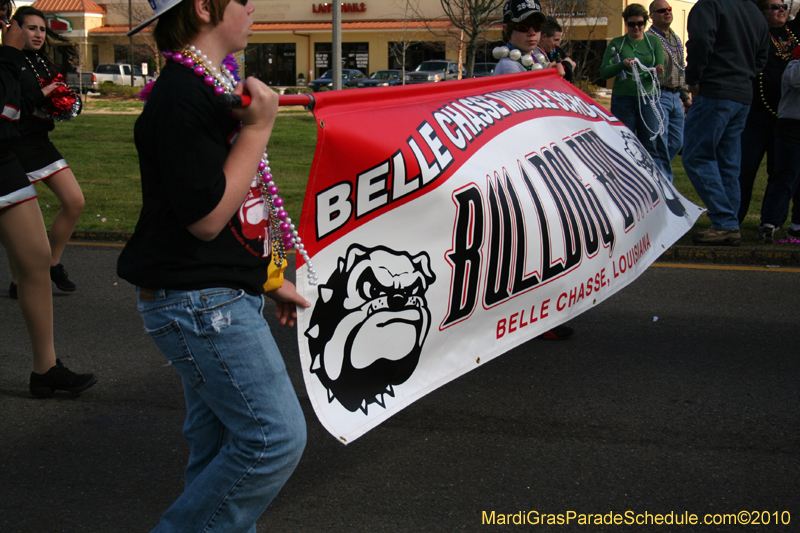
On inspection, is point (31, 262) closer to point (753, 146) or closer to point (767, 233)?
point (767, 233)

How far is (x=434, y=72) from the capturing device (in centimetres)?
3684

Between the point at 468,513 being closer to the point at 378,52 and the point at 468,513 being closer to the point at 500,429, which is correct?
the point at 500,429

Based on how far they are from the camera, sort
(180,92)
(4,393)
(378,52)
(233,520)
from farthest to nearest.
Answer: (378,52), (4,393), (233,520), (180,92)

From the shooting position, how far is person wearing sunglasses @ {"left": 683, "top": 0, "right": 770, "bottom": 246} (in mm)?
6961

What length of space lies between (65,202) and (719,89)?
549 cm

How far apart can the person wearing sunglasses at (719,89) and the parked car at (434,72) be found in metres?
28.9

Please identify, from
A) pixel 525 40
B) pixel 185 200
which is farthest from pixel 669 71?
pixel 185 200

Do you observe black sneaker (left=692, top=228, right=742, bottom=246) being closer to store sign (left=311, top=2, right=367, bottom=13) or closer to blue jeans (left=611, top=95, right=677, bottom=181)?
blue jeans (left=611, top=95, right=677, bottom=181)

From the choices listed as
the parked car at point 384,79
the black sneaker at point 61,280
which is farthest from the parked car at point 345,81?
the black sneaker at point 61,280

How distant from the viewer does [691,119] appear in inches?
290

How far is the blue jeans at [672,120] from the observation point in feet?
29.2

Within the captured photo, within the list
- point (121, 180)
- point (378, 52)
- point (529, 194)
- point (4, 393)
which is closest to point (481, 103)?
point (529, 194)

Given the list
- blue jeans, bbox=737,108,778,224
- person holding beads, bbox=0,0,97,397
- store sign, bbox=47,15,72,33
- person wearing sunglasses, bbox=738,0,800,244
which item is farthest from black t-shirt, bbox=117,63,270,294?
blue jeans, bbox=737,108,778,224

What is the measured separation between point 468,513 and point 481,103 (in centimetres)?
168
